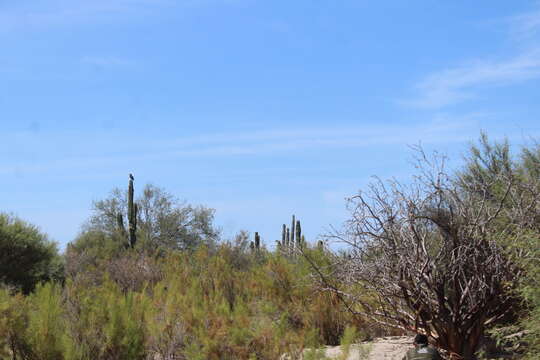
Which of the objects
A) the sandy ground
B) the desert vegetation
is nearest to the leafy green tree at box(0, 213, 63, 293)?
the desert vegetation

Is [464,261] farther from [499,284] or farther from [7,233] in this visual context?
[7,233]

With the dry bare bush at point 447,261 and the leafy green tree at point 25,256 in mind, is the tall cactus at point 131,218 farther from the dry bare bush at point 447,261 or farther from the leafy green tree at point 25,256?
the dry bare bush at point 447,261

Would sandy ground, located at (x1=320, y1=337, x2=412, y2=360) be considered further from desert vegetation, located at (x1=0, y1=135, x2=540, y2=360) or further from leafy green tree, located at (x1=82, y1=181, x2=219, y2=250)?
leafy green tree, located at (x1=82, y1=181, x2=219, y2=250)

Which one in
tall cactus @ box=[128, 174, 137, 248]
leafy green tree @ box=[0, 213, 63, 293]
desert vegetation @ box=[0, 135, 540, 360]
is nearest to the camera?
desert vegetation @ box=[0, 135, 540, 360]

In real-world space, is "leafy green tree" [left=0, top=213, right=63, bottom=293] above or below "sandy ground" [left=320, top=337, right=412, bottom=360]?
above

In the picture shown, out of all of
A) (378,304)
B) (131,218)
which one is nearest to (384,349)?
(378,304)

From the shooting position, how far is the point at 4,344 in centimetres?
1000

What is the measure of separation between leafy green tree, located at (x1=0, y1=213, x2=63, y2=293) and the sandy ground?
A: 1226cm

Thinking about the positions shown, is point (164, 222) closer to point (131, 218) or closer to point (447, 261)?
point (131, 218)

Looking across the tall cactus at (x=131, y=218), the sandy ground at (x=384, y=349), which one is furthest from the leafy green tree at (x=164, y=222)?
the sandy ground at (x=384, y=349)

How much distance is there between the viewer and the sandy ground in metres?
11.7

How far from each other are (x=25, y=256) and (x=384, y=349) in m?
14.1

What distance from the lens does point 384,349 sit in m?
12.1

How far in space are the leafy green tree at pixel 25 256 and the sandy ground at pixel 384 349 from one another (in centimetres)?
1226
